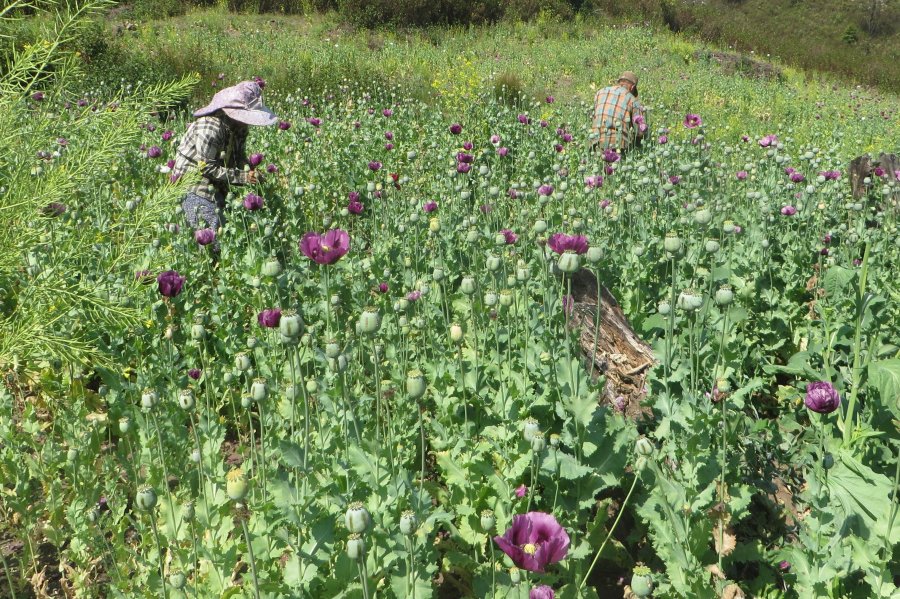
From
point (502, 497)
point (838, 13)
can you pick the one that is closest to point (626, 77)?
point (502, 497)

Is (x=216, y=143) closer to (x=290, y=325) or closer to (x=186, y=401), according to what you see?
(x=186, y=401)

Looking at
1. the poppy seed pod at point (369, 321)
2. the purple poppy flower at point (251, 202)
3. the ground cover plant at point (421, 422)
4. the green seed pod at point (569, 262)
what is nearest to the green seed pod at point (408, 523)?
the ground cover plant at point (421, 422)

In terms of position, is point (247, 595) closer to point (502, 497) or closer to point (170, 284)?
point (502, 497)

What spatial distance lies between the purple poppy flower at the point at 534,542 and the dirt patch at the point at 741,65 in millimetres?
17333

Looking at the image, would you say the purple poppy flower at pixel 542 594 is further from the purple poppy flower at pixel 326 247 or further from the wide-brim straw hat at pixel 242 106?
the wide-brim straw hat at pixel 242 106

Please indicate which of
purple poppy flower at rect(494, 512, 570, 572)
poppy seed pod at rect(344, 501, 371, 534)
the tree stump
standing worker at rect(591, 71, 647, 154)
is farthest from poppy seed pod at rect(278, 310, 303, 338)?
standing worker at rect(591, 71, 647, 154)

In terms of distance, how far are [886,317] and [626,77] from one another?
15.0 feet

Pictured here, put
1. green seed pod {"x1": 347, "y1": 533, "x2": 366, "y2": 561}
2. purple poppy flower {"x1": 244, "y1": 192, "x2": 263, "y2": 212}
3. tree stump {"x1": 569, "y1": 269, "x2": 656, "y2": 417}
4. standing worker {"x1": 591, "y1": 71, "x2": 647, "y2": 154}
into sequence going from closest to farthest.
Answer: green seed pod {"x1": 347, "y1": 533, "x2": 366, "y2": 561}, tree stump {"x1": 569, "y1": 269, "x2": 656, "y2": 417}, purple poppy flower {"x1": 244, "y1": 192, "x2": 263, "y2": 212}, standing worker {"x1": 591, "y1": 71, "x2": 647, "y2": 154}

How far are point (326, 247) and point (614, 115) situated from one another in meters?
5.05

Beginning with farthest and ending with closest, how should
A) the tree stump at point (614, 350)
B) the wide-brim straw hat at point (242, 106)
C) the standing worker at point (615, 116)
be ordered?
the standing worker at point (615, 116) → the wide-brim straw hat at point (242, 106) → the tree stump at point (614, 350)

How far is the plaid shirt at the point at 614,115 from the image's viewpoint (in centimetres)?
630

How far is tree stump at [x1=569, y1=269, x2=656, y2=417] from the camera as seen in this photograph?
291cm

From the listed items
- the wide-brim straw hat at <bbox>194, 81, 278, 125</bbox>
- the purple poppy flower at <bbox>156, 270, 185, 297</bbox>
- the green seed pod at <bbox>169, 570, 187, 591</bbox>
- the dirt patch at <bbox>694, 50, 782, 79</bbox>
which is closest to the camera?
the green seed pod at <bbox>169, 570, 187, 591</bbox>

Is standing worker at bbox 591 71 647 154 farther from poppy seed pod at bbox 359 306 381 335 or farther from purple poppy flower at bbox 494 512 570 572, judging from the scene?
purple poppy flower at bbox 494 512 570 572
